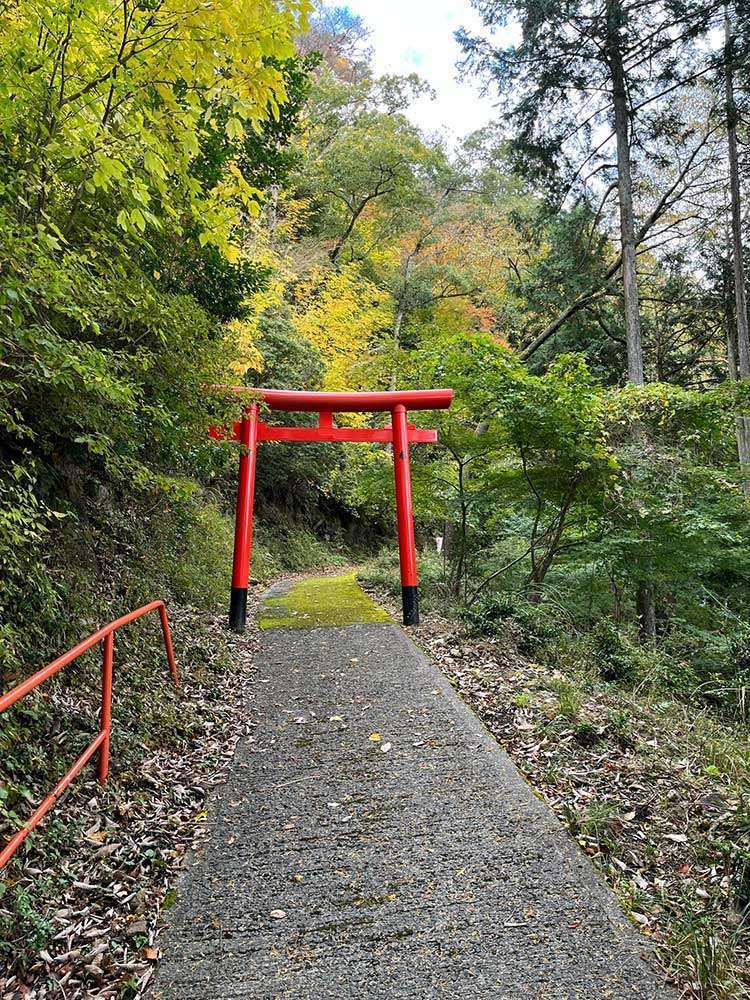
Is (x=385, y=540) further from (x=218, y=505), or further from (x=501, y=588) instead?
(x=501, y=588)

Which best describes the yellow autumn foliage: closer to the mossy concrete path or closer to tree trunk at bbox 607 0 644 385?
tree trunk at bbox 607 0 644 385

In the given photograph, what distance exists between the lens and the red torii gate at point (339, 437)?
6824 mm

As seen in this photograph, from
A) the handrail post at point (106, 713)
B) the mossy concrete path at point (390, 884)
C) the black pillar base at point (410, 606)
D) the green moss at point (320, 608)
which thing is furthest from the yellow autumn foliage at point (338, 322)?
the handrail post at point (106, 713)

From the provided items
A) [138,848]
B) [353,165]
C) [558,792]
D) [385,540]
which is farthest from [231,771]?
[353,165]

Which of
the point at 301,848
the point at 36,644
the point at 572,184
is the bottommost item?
the point at 301,848

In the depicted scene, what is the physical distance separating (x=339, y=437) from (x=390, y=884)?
18.9 ft

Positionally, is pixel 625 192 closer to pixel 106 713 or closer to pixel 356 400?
pixel 356 400

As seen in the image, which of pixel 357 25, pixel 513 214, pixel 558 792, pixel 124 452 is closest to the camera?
pixel 558 792

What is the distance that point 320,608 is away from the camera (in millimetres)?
7973

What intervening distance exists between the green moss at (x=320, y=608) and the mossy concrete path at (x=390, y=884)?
3008mm

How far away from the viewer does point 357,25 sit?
2239 cm

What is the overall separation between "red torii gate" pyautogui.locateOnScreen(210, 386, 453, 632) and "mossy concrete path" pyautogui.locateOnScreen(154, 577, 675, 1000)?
2759mm

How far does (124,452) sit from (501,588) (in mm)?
6307

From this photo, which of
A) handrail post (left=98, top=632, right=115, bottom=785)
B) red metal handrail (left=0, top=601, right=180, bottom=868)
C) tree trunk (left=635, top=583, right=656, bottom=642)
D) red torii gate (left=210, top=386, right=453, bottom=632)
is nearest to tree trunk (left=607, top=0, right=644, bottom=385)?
tree trunk (left=635, top=583, right=656, bottom=642)
